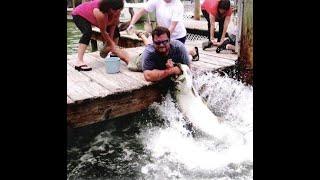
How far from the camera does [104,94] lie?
4258mm

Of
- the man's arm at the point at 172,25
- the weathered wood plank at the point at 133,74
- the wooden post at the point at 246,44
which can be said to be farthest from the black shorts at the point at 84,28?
the wooden post at the point at 246,44

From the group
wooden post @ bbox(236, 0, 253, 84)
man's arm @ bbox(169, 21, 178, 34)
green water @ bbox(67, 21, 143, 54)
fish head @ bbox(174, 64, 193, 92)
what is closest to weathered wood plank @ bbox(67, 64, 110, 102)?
fish head @ bbox(174, 64, 193, 92)

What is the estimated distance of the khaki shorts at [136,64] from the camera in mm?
5223

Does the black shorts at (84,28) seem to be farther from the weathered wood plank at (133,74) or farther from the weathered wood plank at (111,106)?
the weathered wood plank at (111,106)

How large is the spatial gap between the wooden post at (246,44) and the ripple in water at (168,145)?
22 cm

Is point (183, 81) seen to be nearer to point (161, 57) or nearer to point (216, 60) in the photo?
point (161, 57)

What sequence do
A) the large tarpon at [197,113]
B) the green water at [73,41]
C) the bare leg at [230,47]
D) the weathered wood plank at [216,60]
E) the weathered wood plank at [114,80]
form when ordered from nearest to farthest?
the large tarpon at [197,113] → the weathered wood plank at [114,80] → the weathered wood plank at [216,60] → the bare leg at [230,47] → the green water at [73,41]

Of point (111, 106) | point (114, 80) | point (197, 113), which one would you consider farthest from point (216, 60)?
point (111, 106)

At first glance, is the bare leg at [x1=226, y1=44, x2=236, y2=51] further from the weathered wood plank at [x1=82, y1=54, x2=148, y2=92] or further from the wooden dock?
the weathered wood plank at [x1=82, y1=54, x2=148, y2=92]

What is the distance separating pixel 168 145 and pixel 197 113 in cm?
58
